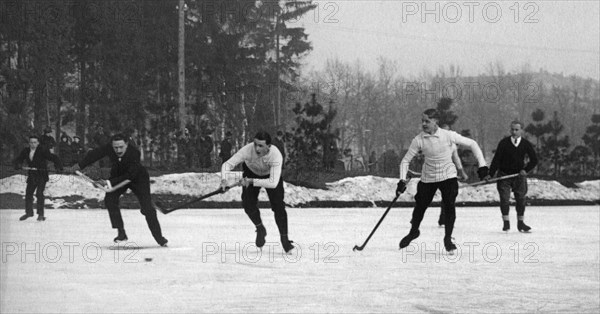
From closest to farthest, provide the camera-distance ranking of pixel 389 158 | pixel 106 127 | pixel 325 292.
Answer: pixel 106 127 → pixel 389 158 → pixel 325 292

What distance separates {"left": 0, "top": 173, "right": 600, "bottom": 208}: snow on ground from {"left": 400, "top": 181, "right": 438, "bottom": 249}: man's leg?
0.12 ft

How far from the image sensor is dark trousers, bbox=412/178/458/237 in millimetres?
2137

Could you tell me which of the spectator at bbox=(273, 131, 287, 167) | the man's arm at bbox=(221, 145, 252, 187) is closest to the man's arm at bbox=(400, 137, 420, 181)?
the spectator at bbox=(273, 131, 287, 167)

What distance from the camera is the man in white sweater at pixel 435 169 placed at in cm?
208

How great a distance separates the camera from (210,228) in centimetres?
304

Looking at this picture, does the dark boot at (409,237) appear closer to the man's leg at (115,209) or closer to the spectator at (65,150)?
the man's leg at (115,209)

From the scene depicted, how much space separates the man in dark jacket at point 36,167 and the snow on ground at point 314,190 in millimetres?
32

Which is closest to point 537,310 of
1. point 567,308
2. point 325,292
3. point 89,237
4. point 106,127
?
point 567,308

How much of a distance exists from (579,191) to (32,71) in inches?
80.0

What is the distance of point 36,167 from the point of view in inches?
96.5

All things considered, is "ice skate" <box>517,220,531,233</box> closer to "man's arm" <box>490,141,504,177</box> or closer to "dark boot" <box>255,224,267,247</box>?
"man's arm" <box>490,141,504,177</box>

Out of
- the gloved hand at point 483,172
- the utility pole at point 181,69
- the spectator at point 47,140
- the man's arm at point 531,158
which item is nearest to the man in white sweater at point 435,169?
the gloved hand at point 483,172

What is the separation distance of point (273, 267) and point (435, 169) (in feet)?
7.06

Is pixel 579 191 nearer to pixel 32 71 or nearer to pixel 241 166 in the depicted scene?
pixel 241 166
